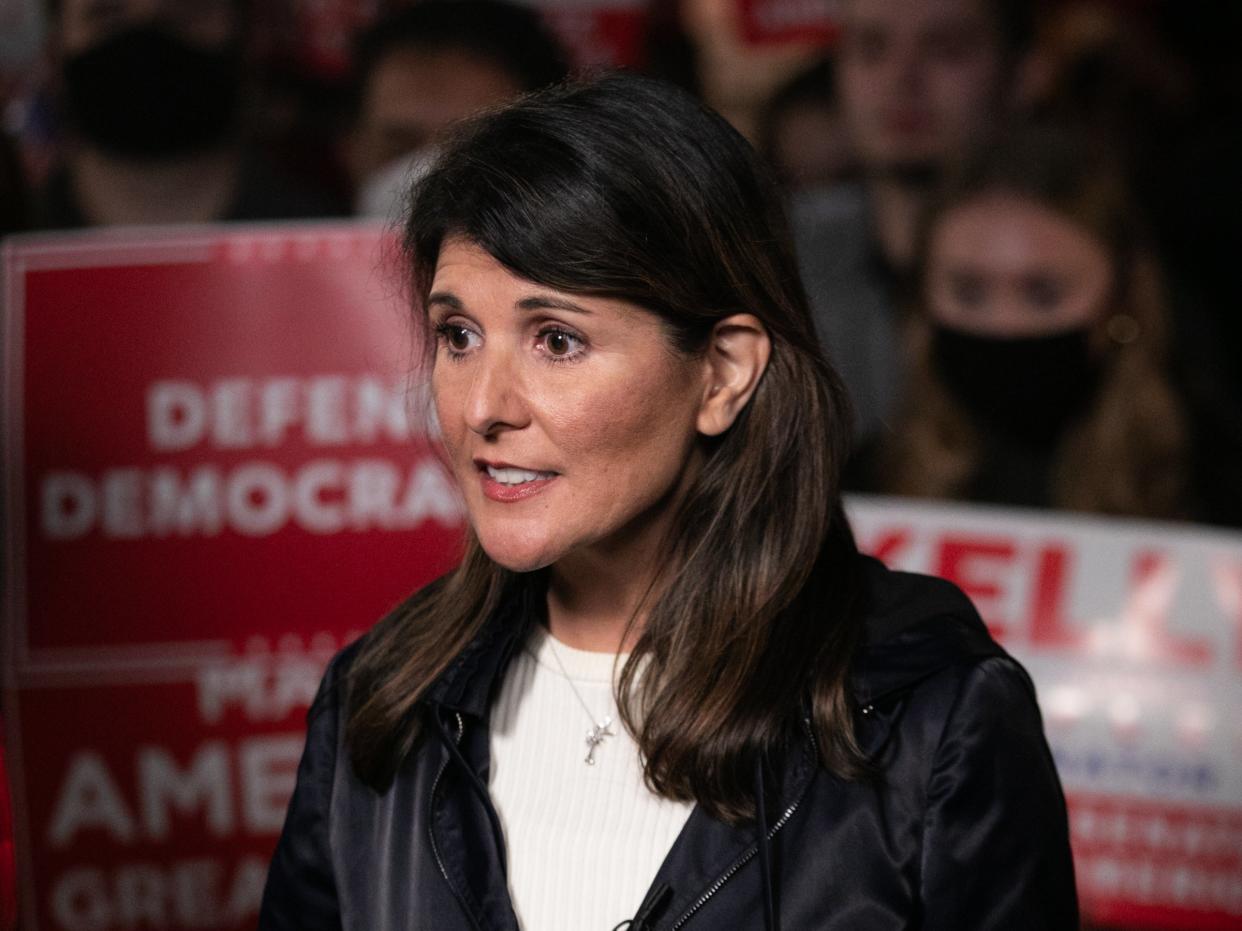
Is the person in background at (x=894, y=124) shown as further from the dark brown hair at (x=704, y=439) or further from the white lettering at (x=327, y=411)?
the dark brown hair at (x=704, y=439)

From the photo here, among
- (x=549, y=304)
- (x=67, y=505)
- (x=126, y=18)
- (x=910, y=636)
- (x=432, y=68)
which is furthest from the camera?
(x=432, y=68)

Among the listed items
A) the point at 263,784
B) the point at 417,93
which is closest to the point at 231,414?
the point at 263,784

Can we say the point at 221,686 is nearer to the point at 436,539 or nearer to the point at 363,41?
the point at 436,539

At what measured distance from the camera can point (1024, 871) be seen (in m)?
1.44

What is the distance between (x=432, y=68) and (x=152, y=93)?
0.61m

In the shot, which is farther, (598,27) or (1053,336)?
(598,27)

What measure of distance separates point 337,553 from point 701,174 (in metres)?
1.78

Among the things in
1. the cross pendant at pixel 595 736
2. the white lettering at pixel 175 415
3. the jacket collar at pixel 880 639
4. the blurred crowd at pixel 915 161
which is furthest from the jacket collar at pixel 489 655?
the blurred crowd at pixel 915 161

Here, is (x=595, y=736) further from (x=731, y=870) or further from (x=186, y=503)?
(x=186, y=503)

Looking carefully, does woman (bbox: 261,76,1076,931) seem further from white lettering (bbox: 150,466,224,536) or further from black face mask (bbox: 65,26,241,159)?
black face mask (bbox: 65,26,241,159)

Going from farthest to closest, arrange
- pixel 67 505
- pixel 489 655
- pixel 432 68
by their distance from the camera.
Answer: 1. pixel 432 68
2. pixel 67 505
3. pixel 489 655

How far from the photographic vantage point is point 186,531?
301 cm

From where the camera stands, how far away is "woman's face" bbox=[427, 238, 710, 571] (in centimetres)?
146

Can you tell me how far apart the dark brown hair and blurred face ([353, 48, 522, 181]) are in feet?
6.14
